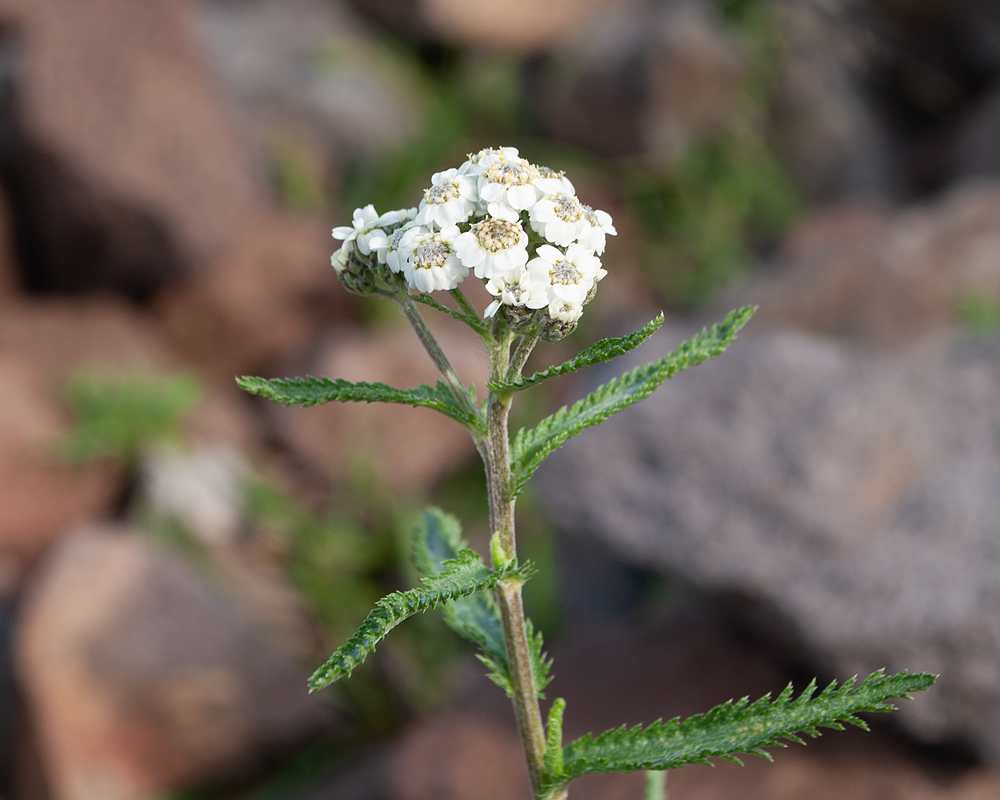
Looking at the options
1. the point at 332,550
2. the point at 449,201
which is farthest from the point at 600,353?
the point at 332,550

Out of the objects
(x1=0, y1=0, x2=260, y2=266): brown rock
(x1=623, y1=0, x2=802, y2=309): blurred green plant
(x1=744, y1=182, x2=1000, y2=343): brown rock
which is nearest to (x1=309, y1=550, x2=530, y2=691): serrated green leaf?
(x1=744, y1=182, x2=1000, y2=343): brown rock

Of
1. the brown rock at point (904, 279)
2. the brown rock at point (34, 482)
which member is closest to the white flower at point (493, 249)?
the brown rock at point (904, 279)

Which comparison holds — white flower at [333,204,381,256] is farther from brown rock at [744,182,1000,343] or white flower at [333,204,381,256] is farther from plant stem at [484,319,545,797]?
brown rock at [744,182,1000,343]

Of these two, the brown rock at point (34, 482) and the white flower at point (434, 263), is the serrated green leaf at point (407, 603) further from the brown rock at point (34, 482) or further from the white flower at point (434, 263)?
the brown rock at point (34, 482)

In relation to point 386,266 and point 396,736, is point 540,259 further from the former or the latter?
point 396,736

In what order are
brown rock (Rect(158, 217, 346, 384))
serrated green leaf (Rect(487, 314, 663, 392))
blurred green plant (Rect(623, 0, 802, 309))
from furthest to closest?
blurred green plant (Rect(623, 0, 802, 309))
brown rock (Rect(158, 217, 346, 384))
serrated green leaf (Rect(487, 314, 663, 392))

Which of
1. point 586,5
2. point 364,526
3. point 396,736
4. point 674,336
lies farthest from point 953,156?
point 396,736
